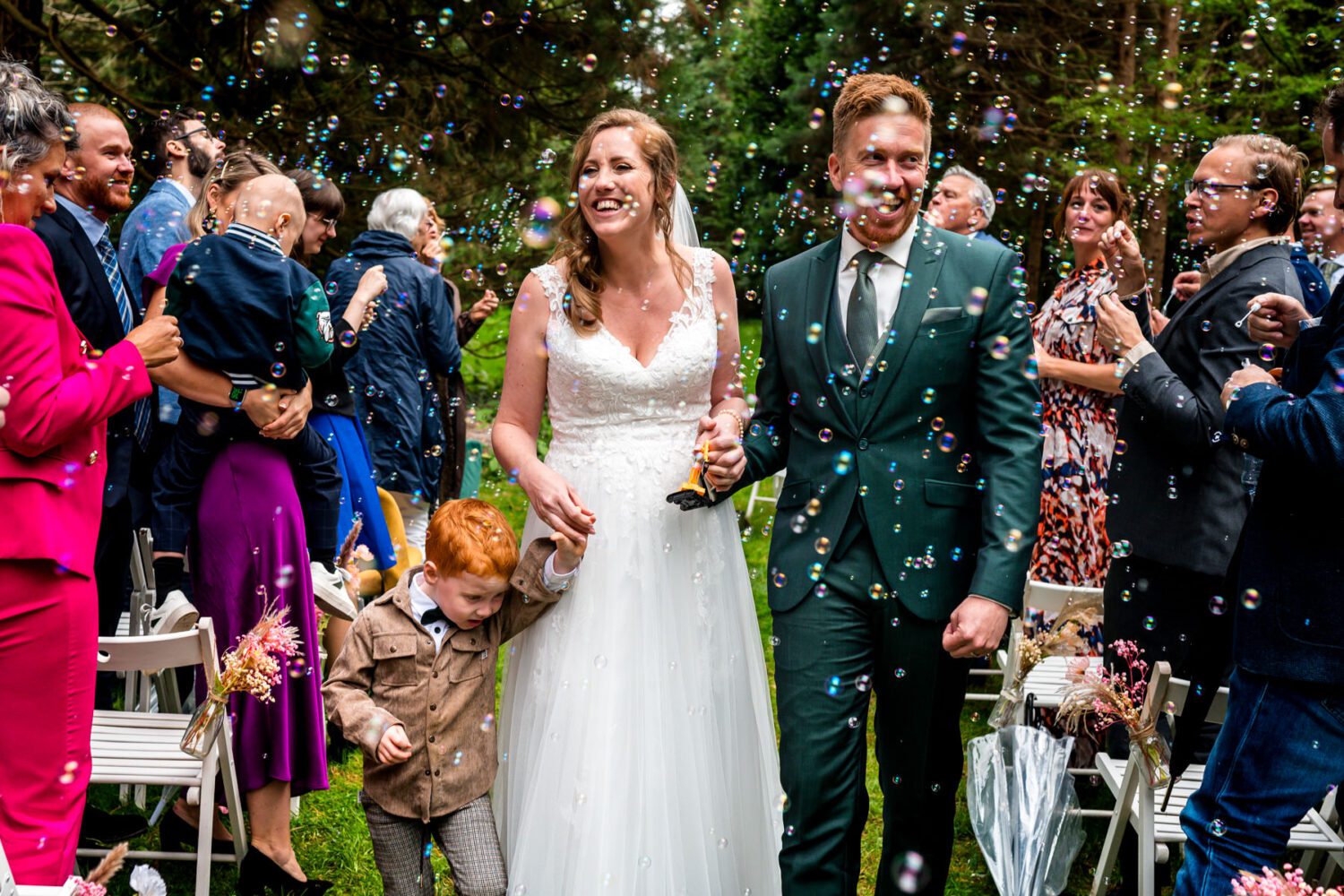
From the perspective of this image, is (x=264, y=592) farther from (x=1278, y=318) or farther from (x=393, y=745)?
(x=1278, y=318)

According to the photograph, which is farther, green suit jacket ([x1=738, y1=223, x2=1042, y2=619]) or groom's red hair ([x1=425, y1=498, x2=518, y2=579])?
groom's red hair ([x1=425, y1=498, x2=518, y2=579])

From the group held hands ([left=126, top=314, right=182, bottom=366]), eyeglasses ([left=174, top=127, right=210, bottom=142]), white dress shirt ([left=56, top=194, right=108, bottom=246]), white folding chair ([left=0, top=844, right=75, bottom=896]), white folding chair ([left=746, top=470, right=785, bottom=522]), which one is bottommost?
white folding chair ([left=746, top=470, right=785, bottom=522])

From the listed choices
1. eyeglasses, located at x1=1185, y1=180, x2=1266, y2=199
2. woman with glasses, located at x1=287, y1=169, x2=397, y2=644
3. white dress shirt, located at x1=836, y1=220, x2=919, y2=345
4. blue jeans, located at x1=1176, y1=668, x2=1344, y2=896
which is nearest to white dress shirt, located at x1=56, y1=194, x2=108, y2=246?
woman with glasses, located at x1=287, y1=169, x2=397, y2=644

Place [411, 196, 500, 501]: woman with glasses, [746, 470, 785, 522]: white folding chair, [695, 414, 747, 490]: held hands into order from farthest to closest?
[746, 470, 785, 522]: white folding chair < [411, 196, 500, 501]: woman with glasses < [695, 414, 747, 490]: held hands

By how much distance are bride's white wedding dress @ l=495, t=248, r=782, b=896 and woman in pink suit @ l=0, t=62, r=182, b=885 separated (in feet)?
3.84

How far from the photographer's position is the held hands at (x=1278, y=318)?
9.96 feet

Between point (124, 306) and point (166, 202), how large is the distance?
1230 mm

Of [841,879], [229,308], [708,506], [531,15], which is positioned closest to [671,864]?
[841,879]

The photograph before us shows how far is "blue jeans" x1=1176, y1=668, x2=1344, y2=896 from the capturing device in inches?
106

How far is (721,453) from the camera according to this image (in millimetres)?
3287

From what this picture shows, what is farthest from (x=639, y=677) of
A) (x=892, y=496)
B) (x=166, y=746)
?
(x=166, y=746)

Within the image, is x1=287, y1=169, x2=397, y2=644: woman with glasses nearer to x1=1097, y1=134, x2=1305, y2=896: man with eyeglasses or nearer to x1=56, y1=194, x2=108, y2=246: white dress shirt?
x1=56, y1=194, x2=108, y2=246: white dress shirt

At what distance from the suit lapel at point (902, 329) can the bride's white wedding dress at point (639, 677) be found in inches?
26.5

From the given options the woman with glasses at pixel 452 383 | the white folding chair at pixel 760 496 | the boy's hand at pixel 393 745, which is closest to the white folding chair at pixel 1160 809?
the boy's hand at pixel 393 745
